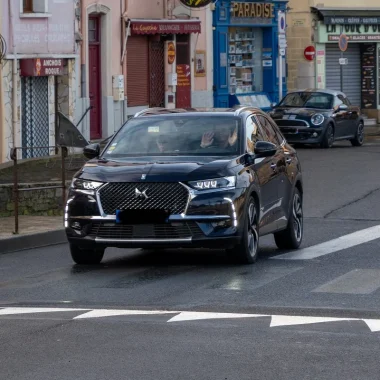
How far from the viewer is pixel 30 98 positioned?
96.7ft

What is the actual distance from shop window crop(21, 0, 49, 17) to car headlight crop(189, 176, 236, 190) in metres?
16.6

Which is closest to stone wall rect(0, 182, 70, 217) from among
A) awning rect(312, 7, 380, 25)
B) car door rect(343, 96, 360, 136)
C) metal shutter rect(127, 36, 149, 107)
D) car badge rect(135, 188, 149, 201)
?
car badge rect(135, 188, 149, 201)

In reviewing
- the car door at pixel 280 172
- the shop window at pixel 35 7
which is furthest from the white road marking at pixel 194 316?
the shop window at pixel 35 7

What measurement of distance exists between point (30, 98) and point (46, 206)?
1054 cm

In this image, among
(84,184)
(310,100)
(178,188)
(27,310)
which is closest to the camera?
(27,310)

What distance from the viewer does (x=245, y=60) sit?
141 ft

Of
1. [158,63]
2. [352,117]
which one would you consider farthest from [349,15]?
[352,117]

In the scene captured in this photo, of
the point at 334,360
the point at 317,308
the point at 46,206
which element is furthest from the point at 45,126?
the point at 334,360

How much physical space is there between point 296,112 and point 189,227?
21.0 m

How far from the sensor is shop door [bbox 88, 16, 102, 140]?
33500 mm

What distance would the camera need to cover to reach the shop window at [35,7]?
29.0 m

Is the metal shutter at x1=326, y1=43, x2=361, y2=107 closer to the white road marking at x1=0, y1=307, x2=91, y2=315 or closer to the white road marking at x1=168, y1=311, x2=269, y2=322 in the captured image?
the white road marking at x1=0, y1=307, x2=91, y2=315

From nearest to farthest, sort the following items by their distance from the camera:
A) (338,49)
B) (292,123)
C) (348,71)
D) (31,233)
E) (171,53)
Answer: (31,233)
(292,123)
(171,53)
(338,49)
(348,71)

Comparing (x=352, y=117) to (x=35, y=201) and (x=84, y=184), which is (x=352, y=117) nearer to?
(x=35, y=201)
